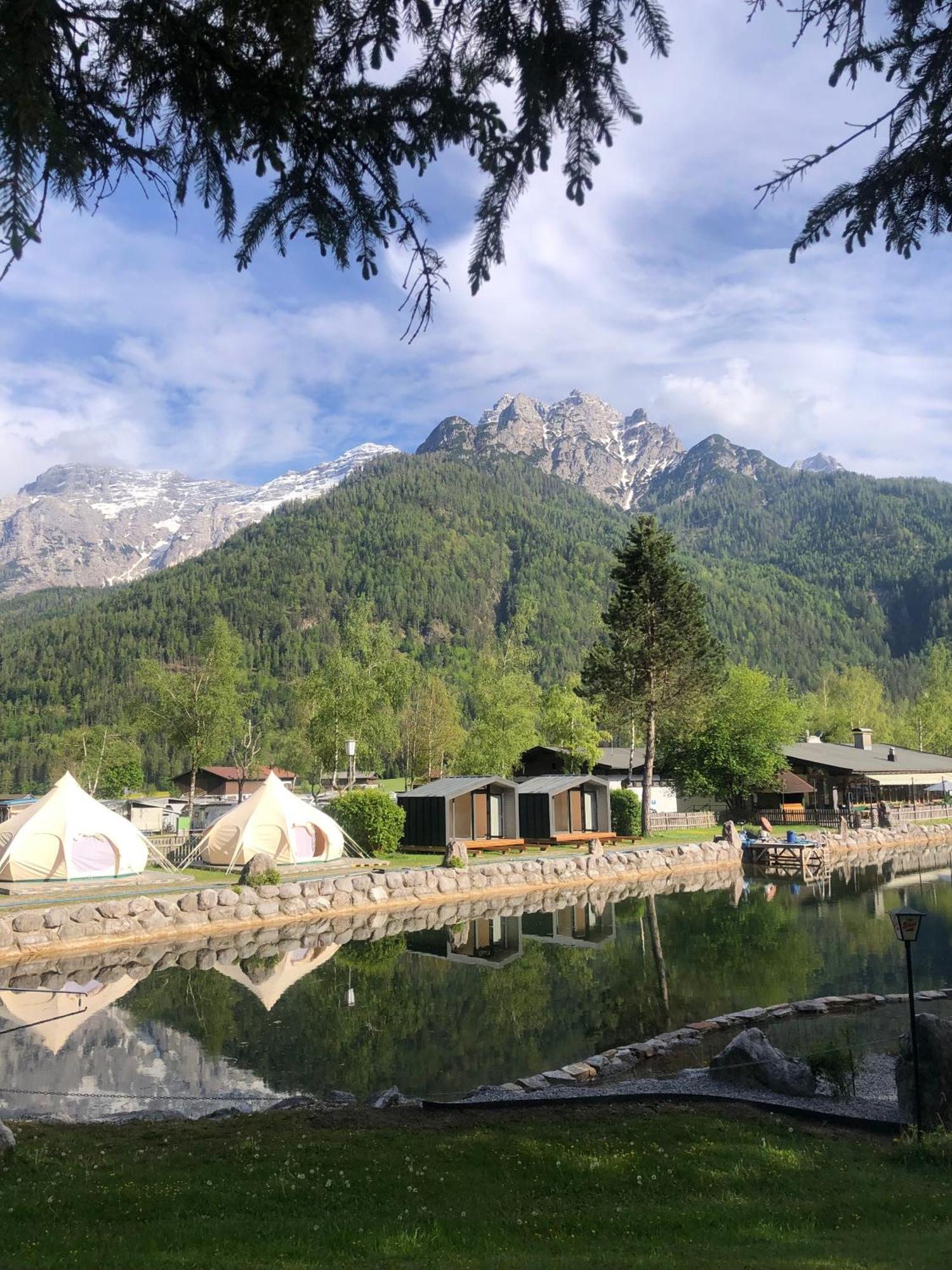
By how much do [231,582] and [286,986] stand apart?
143878mm

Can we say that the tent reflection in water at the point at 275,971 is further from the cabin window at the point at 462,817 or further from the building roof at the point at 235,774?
the building roof at the point at 235,774

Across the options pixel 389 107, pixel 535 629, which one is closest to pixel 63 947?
pixel 389 107

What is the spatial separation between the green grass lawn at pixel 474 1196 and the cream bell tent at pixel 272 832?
2034cm

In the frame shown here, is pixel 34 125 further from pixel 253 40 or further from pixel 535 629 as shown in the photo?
pixel 535 629

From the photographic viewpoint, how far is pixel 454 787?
1403 inches

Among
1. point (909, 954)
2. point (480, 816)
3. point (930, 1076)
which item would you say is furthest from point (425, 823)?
point (930, 1076)

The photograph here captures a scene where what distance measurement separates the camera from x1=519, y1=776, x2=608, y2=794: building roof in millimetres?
38500

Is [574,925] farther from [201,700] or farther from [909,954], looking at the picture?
[201,700]

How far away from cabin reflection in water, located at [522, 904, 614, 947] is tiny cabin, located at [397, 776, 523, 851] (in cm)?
953

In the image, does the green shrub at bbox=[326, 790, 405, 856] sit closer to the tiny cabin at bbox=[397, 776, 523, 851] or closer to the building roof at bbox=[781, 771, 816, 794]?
the tiny cabin at bbox=[397, 776, 523, 851]

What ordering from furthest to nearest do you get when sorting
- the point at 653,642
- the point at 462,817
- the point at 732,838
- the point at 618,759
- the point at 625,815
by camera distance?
1. the point at 618,759
2. the point at 625,815
3. the point at 653,642
4. the point at 732,838
5. the point at 462,817

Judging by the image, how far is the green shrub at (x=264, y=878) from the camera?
952 inches

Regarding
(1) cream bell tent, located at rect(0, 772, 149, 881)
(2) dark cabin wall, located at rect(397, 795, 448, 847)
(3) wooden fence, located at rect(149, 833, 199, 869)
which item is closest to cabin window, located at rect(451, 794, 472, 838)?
(2) dark cabin wall, located at rect(397, 795, 448, 847)

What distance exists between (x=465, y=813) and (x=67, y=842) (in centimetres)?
1583
